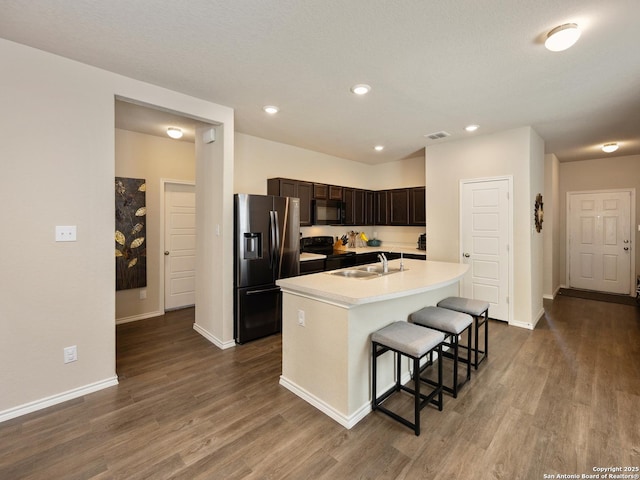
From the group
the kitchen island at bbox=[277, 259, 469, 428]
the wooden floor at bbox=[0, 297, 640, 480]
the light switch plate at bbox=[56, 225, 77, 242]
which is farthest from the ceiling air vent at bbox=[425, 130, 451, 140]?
the light switch plate at bbox=[56, 225, 77, 242]

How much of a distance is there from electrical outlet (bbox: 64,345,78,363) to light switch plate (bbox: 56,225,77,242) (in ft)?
2.89

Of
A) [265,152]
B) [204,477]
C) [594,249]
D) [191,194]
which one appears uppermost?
[265,152]

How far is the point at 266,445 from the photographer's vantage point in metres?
1.96

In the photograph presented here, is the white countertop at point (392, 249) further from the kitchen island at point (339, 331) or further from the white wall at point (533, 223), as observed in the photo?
the kitchen island at point (339, 331)

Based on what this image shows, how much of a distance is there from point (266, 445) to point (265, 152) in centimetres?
396

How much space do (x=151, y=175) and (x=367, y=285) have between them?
3.88 meters

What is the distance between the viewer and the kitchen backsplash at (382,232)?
5633 mm

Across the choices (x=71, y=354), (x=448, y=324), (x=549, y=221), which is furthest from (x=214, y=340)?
(x=549, y=221)

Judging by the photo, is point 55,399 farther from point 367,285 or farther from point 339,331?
point 367,285

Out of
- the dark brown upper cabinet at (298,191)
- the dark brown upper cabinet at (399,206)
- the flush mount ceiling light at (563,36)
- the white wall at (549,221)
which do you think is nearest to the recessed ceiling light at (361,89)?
the flush mount ceiling light at (563,36)

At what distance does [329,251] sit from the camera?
548 centimetres

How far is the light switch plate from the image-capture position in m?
2.42

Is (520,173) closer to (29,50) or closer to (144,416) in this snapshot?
(144,416)

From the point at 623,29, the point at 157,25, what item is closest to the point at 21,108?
the point at 157,25
